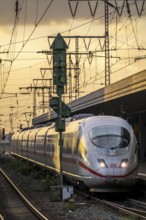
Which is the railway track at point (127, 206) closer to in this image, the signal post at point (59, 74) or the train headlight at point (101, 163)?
the train headlight at point (101, 163)

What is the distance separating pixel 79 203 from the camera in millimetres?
17000

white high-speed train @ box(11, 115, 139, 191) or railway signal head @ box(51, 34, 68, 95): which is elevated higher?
railway signal head @ box(51, 34, 68, 95)

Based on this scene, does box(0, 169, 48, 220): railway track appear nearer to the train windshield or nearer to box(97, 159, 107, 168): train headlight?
box(97, 159, 107, 168): train headlight

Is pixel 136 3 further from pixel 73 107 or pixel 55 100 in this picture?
pixel 73 107

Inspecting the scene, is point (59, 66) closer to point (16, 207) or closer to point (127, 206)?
point (16, 207)

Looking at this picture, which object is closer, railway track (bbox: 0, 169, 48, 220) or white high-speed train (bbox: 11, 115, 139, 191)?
railway track (bbox: 0, 169, 48, 220)

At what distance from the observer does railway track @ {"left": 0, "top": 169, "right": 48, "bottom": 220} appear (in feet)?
49.0

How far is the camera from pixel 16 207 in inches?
685

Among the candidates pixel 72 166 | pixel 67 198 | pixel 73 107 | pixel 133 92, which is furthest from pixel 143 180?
pixel 73 107

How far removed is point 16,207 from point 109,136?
13.0 feet

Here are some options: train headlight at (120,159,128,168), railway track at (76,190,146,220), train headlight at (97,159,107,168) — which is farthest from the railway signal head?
railway track at (76,190,146,220)

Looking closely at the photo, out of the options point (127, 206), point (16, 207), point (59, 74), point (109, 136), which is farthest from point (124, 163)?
point (16, 207)

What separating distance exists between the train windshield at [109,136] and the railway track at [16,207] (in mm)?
3114

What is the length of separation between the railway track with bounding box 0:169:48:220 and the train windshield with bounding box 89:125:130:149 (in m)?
3.11
